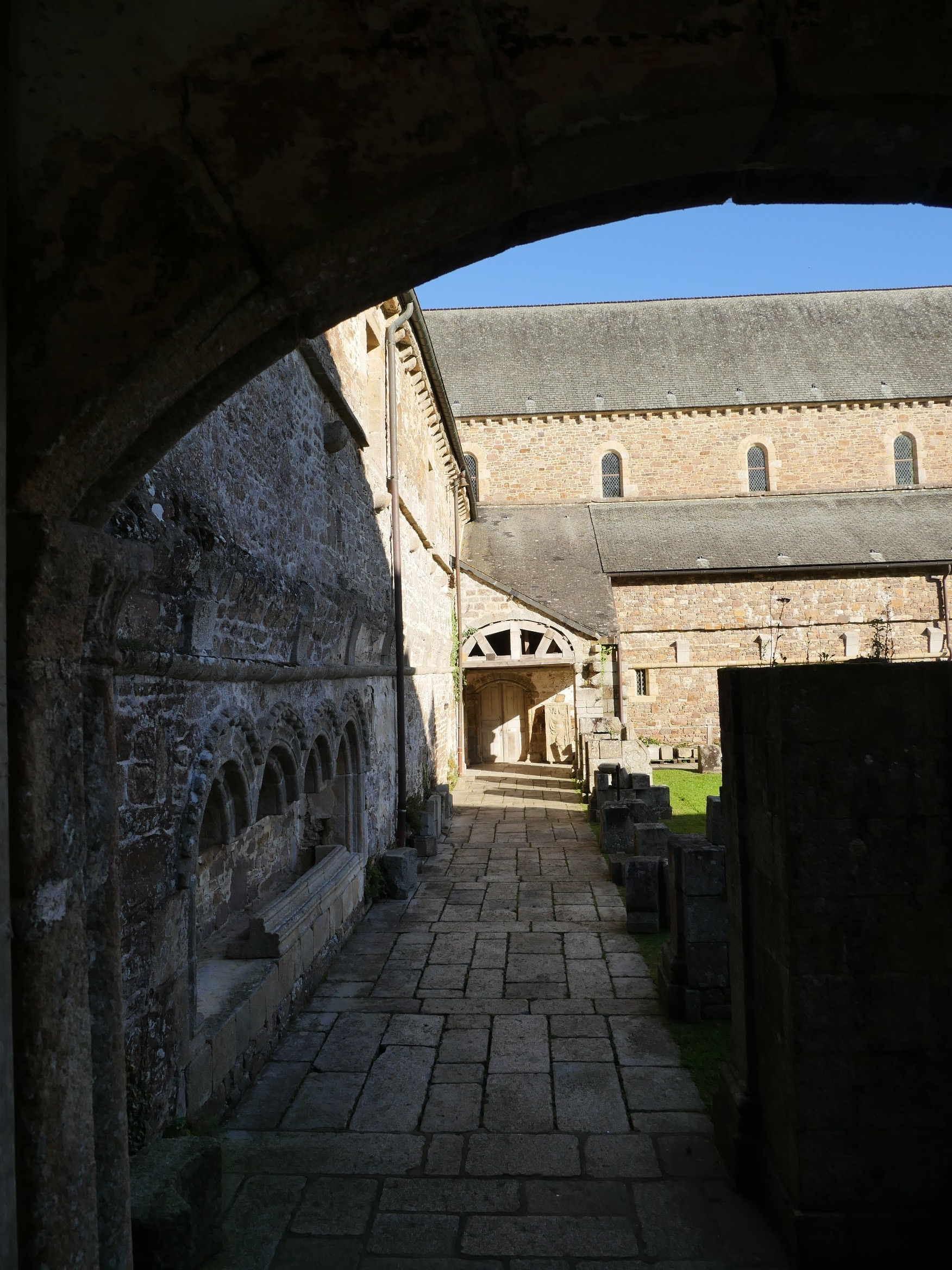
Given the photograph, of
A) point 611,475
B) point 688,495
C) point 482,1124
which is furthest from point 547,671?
point 482,1124

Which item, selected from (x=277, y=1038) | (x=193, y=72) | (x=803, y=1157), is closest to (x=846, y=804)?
(x=803, y=1157)

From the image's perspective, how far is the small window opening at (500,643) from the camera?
18281 mm

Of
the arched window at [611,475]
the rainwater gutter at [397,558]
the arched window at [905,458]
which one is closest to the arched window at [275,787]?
the rainwater gutter at [397,558]

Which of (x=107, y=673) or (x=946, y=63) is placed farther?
(x=107, y=673)

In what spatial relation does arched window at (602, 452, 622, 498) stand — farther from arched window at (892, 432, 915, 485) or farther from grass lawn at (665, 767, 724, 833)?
grass lawn at (665, 767, 724, 833)

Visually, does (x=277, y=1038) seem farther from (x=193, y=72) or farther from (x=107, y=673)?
(x=193, y=72)

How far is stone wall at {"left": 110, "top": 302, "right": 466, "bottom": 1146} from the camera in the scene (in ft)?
12.4

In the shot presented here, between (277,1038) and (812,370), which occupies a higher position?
(812,370)

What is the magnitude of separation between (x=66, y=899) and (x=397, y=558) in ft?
28.7

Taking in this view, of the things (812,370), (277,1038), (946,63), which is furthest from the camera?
(812,370)

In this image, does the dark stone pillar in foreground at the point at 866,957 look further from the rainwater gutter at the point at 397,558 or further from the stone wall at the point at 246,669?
the rainwater gutter at the point at 397,558

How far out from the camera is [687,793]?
14820mm

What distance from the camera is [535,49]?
162 cm

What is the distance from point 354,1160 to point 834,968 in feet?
7.79
